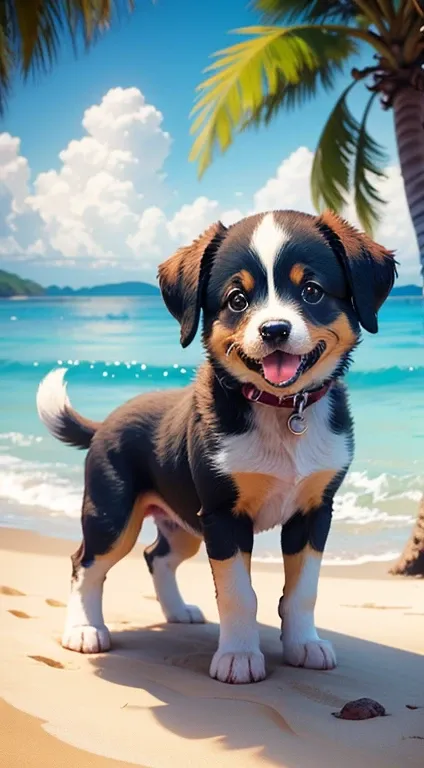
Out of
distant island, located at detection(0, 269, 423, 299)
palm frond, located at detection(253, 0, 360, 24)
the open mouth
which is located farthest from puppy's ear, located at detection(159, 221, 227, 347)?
distant island, located at detection(0, 269, 423, 299)

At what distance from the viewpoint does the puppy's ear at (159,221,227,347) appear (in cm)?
242

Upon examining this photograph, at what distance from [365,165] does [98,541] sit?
16.9 ft

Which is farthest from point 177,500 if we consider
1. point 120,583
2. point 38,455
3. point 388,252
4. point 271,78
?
point 38,455

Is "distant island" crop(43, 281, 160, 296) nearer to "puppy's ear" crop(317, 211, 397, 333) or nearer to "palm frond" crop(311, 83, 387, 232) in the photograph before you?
"palm frond" crop(311, 83, 387, 232)

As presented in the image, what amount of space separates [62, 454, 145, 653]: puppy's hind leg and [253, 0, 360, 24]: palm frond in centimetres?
477

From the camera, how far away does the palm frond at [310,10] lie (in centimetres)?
650

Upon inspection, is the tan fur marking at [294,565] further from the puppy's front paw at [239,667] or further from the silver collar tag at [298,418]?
the silver collar tag at [298,418]

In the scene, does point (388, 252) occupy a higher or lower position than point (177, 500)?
higher

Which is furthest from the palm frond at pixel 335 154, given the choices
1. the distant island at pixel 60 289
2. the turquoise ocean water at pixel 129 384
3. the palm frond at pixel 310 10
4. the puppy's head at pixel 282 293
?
the puppy's head at pixel 282 293

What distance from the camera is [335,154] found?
7.05 metres

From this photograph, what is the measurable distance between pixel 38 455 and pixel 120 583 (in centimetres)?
375

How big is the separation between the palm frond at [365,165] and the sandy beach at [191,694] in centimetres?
432

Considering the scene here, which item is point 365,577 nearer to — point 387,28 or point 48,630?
point 48,630

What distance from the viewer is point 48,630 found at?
2996 millimetres
